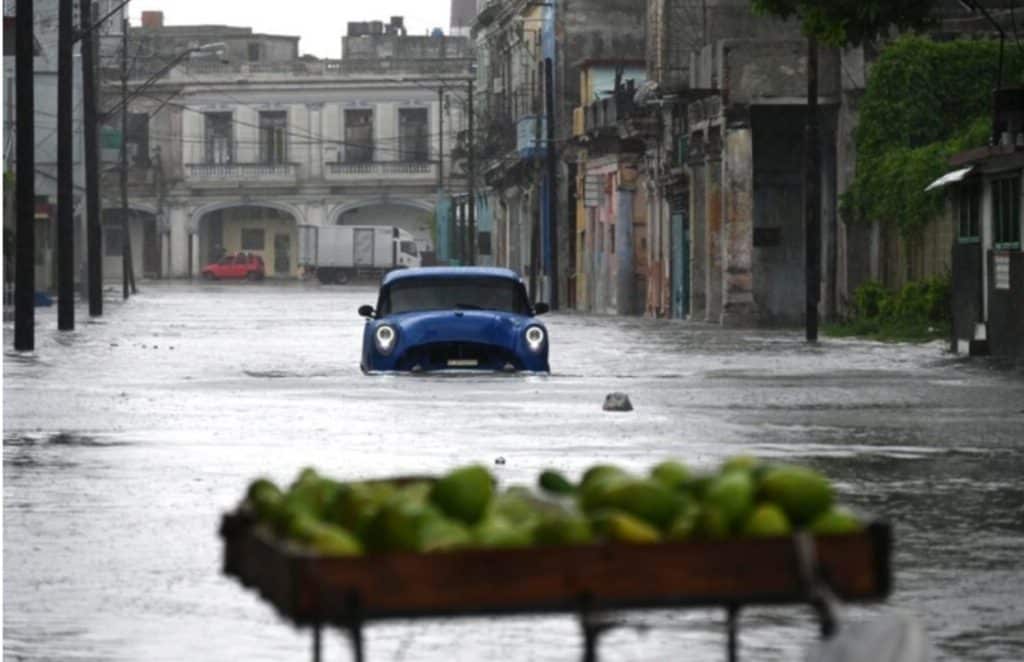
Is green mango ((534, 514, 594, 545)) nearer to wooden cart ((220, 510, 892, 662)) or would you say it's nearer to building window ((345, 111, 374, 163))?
wooden cart ((220, 510, 892, 662))

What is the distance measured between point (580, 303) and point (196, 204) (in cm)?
5511

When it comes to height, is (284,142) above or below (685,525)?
above

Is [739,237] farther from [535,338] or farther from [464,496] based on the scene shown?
[464,496]

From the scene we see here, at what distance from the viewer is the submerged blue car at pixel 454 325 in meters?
31.7

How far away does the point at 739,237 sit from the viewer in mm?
60250

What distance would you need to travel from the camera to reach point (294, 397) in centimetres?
2845

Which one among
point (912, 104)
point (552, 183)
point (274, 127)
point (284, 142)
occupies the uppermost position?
Answer: point (274, 127)

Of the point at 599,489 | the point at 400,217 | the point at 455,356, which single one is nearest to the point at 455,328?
the point at 455,356

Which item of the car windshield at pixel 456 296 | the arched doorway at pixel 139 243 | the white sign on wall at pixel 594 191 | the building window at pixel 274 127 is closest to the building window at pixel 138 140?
the arched doorway at pixel 139 243

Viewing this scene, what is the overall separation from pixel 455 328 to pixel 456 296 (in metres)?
1.37

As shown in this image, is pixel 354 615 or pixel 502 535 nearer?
pixel 354 615

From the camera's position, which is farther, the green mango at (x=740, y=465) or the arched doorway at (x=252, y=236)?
the arched doorway at (x=252, y=236)

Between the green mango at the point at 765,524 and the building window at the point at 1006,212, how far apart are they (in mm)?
30118

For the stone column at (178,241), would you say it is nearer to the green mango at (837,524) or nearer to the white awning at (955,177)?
the white awning at (955,177)
